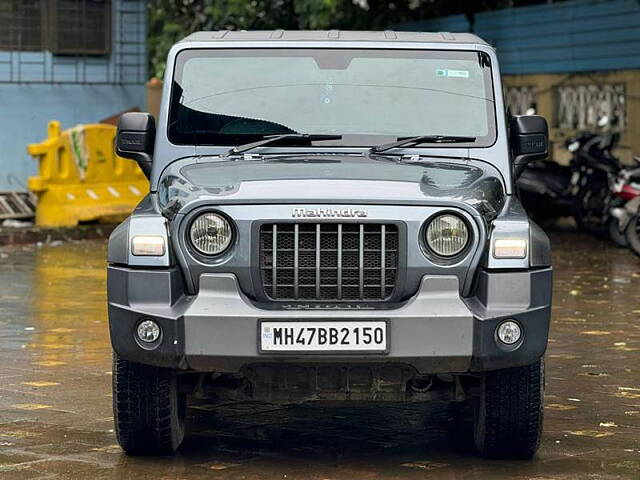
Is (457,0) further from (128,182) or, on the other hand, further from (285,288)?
(285,288)

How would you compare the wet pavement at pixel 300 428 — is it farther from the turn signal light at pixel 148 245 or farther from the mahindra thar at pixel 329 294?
the turn signal light at pixel 148 245

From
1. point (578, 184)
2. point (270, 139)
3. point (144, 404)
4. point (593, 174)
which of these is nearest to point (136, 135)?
point (270, 139)

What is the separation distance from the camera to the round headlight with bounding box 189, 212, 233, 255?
6.59 metres

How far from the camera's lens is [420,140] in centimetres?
754

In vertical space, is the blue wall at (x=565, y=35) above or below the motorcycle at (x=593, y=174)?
above

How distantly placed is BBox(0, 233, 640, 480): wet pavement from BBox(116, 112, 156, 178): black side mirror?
1339mm

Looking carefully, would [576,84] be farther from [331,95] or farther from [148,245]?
[148,245]

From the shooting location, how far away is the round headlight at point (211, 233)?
659 centimetres

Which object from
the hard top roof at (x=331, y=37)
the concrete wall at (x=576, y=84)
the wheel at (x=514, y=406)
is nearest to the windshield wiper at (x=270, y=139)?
the hard top roof at (x=331, y=37)

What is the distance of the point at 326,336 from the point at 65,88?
17945 mm

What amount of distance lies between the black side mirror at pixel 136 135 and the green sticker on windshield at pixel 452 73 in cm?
142

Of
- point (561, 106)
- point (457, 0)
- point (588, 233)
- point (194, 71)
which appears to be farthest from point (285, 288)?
point (457, 0)

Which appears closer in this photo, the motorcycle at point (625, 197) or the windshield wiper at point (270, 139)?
the windshield wiper at point (270, 139)

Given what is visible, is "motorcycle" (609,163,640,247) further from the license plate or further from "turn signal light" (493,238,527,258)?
the license plate
